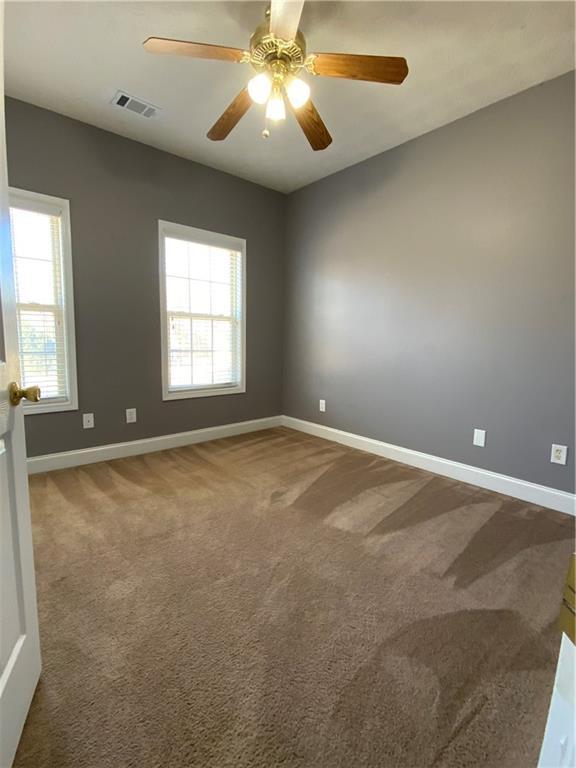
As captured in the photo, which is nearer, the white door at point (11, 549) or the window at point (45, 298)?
the white door at point (11, 549)

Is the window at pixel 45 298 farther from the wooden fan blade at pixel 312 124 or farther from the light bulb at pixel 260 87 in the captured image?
the wooden fan blade at pixel 312 124

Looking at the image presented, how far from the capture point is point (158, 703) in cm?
106

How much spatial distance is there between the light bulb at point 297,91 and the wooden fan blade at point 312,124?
3.0 inches

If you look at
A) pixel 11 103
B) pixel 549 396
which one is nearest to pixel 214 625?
pixel 549 396

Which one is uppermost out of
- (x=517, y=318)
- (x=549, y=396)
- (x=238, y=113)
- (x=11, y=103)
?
(x=11, y=103)

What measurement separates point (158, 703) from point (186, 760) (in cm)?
19

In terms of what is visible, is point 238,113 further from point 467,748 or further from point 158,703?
point 467,748

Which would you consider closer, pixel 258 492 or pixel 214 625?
pixel 214 625

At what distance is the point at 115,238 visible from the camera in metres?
2.94

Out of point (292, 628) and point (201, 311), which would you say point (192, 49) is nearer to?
point (201, 311)

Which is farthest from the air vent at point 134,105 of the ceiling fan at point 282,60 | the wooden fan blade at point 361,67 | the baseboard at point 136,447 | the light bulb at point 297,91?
the baseboard at point 136,447

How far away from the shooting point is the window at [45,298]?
2561mm

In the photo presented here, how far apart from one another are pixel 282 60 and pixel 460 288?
189 centimetres

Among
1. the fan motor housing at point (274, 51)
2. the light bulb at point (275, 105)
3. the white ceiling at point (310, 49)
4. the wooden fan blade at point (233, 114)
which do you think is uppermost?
the white ceiling at point (310, 49)
